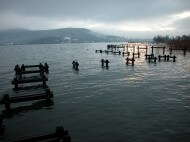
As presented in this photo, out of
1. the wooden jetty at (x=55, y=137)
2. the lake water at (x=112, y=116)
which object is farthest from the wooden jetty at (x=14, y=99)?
the wooden jetty at (x=55, y=137)

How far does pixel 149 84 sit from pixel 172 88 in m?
3.55

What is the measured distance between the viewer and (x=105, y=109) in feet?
60.3

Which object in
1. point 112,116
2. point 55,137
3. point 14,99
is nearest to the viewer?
point 55,137

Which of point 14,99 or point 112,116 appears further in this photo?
point 14,99

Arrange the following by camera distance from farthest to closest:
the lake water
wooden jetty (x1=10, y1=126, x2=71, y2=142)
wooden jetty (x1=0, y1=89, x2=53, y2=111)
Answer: wooden jetty (x1=0, y1=89, x2=53, y2=111) < the lake water < wooden jetty (x1=10, y1=126, x2=71, y2=142)

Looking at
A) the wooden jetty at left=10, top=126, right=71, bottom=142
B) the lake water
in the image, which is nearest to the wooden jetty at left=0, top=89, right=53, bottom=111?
the lake water

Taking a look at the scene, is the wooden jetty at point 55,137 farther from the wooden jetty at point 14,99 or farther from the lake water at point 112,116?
the wooden jetty at point 14,99

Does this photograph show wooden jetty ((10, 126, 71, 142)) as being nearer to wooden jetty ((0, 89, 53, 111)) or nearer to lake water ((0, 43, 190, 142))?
lake water ((0, 43, 190, 142))

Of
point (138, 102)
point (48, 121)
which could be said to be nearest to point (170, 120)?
point (138, 102)

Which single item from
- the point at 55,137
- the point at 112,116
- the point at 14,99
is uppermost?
the point at 55,137

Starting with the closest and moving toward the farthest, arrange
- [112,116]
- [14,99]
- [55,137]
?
[55,137], [112,116], [14,99]

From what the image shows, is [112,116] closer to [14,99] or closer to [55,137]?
[55,137]

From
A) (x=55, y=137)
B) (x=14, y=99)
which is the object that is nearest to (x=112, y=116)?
(x=55, y=137)

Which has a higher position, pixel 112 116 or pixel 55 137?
pixel 55 137
